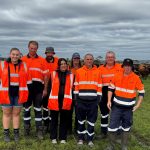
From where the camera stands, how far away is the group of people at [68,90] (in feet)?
24.2

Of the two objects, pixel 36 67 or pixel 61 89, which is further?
pixel 36 67

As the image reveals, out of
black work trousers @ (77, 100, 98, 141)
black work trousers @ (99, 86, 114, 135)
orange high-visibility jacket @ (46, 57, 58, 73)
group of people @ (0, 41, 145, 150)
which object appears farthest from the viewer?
orange high-visibility jacket @ (46, 57, 58, 73)

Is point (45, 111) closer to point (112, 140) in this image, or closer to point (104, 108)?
point (104, 108)

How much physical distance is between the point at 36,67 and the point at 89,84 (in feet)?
4.73

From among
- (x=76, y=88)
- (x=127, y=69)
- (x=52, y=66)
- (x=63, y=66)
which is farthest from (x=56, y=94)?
(x=127, y=69)

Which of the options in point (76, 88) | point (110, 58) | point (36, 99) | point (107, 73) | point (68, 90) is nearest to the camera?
point (76, 88)

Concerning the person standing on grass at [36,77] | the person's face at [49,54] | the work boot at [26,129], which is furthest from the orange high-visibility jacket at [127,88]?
the work boot at [26,129]

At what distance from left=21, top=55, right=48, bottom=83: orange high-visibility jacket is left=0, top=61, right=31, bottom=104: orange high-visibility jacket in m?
0.39

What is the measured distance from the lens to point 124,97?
7.29 meters

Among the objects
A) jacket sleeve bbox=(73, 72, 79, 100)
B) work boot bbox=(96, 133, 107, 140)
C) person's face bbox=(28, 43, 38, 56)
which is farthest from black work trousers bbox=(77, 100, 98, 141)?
person's face bbox=(28, 43, 38, 56)

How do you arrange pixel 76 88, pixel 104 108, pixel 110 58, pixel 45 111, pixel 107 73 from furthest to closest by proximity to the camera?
pixel 45 111
pixel 104 108
pixel 107 73
pixel 110 58
pixel 76 88

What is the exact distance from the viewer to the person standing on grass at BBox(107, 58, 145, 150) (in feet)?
23.9

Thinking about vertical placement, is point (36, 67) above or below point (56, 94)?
above

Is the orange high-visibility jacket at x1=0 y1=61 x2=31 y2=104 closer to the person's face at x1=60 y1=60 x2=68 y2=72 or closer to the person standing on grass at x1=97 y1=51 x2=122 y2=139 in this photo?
the person's face at x1=60 y1=60 x2=68 y2=72
